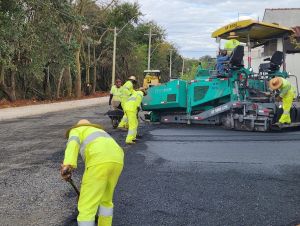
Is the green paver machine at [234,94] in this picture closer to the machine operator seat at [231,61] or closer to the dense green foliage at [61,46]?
the machine operator seat at [231,61]

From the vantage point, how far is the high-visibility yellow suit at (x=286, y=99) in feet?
39.9

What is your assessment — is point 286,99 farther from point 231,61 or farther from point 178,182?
point 178,182

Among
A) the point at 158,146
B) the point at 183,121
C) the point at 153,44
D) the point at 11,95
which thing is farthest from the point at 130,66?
the point at 158,146

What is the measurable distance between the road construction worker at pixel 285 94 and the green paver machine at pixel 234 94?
0.17 metres

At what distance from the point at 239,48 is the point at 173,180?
20.4 feet

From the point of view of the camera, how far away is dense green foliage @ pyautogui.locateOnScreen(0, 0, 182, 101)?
64.7 feet

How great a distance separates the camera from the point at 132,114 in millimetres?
11031

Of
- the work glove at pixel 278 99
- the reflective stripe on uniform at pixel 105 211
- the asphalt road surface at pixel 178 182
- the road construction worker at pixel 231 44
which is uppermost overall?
the road construction worker at pixel 231 44

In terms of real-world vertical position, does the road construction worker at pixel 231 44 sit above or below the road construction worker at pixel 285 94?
above

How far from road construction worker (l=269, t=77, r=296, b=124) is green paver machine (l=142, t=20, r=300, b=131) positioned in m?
0.17

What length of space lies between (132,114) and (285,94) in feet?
13.1

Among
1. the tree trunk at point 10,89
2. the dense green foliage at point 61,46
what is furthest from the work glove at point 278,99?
the tree trunk at point 10,89

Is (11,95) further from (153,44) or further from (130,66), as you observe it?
(153,44)

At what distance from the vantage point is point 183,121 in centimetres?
1389
